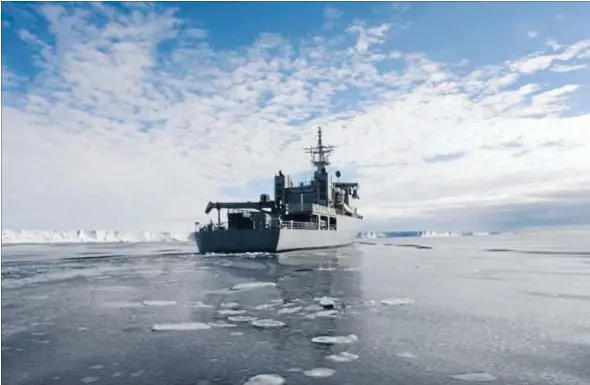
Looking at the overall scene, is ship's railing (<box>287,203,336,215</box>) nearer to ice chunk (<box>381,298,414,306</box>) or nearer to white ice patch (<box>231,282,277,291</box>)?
white ice patch (<box>231,282,277,291</box>)

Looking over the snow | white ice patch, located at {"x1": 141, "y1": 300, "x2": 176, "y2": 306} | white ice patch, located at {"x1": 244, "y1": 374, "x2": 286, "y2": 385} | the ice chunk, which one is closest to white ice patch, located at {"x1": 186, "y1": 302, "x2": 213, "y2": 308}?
white ice patch, located at {"x1": 141, "y1": 300, "x2": 176, "y2": 306}

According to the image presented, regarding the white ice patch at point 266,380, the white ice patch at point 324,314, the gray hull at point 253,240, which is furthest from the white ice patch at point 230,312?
the gray hull at point 253,240

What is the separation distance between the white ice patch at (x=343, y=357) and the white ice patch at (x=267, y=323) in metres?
1.98

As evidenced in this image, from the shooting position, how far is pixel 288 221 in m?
35.6

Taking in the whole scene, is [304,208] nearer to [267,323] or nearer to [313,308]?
[313,308]

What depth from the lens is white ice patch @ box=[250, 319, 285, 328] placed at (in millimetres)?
7488

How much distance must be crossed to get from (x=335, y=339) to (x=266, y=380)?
2.07 metres

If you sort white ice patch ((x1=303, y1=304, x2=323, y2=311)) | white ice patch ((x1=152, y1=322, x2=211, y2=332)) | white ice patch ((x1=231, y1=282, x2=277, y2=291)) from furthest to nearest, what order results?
white ice patch ((x1=231, y1=282, x2=277, y2=291))
white ice patch ((x1=303, y1=304, x2=323, y2=311))
white ice patch ((x1=152, y1=322, x2=211, y2=332))

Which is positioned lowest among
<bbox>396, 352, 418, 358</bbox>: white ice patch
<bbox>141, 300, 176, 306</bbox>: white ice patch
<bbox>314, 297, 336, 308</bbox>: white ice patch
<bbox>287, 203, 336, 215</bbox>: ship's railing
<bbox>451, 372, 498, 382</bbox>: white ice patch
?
<bbox>451, 372, 498, 382</bbox>: white ice patch

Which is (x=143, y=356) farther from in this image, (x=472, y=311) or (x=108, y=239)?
(x=108, y=239)

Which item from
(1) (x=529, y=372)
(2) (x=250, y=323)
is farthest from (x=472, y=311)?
(2) (x=250, y=323)

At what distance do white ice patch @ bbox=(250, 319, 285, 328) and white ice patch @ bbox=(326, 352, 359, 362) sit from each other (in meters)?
1.98

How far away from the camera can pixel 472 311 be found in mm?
9023

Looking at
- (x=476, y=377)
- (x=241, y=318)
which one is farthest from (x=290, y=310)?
(x=476, y=377)
